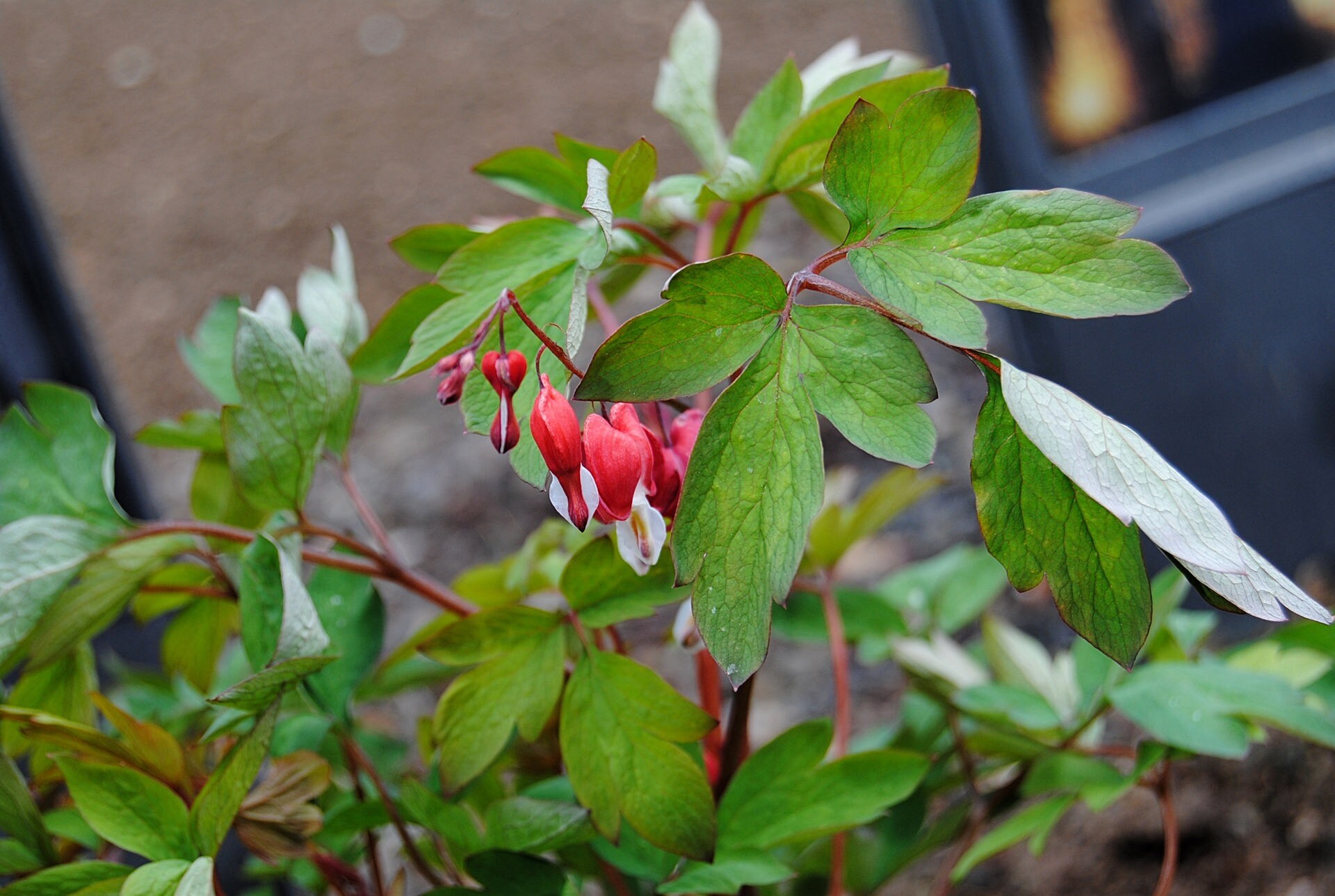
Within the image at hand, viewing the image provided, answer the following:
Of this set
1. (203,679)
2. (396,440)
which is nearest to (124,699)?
(203,679)

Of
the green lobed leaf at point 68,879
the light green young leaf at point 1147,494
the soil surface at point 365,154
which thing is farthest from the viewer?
the soil surface at point 365,154

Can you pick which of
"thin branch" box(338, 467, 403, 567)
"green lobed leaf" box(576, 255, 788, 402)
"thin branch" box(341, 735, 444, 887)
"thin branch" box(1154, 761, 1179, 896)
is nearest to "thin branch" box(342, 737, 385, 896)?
"thin branch" box(341, 735, 444, 887)

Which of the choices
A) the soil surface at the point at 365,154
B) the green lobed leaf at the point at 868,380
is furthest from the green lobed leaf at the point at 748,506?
the soil surface at the point at 365,154

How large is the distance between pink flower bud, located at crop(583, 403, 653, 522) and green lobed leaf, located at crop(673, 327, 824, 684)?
0.13ft

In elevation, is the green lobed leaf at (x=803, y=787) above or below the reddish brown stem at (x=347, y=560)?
below

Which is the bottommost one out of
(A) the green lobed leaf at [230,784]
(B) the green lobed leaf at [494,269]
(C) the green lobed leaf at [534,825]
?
(C) the green lobed leaf at [534,825]

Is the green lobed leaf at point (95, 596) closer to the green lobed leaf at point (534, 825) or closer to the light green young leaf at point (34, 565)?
the light green young leaf at point (34, 565)

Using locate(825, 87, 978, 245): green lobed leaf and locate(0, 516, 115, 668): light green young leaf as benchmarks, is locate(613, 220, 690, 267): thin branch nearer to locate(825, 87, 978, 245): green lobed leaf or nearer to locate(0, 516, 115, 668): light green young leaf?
locate(825, 87, 978, 245): green lobed leaf

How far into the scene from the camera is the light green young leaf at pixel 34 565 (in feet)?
1.49

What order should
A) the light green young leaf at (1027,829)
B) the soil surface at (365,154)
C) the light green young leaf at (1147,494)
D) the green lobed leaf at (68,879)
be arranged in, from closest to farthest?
1. the light green young leaf at (1147,494)
2. the green lobed leaf at (68,879)
3. the light green young leaf at (1027,829)
4. the soil surface at (365,154)

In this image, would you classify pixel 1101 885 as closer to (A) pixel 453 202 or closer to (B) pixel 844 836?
(B) pixel 844 836

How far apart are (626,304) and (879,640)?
1.95m

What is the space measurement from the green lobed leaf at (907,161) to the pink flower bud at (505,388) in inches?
5.1

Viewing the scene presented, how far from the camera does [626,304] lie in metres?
2.60
